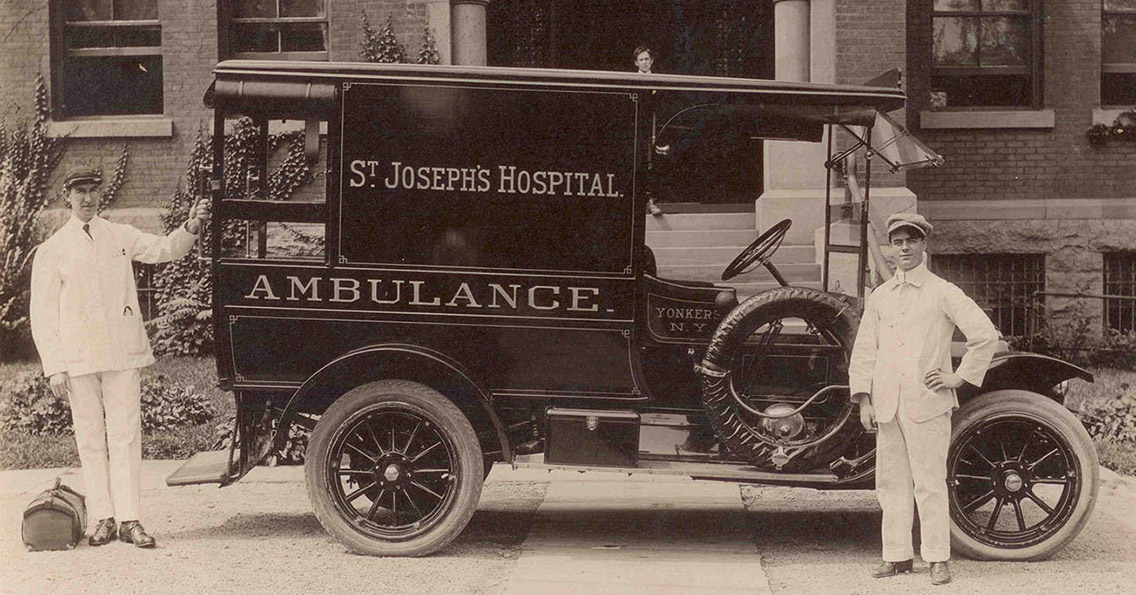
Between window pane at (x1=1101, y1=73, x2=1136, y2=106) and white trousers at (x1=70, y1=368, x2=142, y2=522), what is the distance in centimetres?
1022

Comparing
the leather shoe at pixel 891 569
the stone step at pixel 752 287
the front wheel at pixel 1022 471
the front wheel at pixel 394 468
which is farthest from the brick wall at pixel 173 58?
the leather shoe at pixel 891 569

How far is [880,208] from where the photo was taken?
11.6 meters

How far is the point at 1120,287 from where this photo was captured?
40.7 feet

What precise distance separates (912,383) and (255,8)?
356 inches

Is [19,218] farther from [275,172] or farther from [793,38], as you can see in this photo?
[793,38]

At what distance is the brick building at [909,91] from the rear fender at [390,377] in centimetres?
620

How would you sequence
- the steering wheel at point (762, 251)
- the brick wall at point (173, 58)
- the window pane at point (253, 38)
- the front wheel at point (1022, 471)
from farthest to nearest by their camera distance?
the window pane at point (253, 38) < the brick wall at point (173, 58) < the steering wheel at point (762, 251) < the front wheel at point (1022, 471)

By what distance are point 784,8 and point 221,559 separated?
8.24m

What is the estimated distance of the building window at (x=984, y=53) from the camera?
42.5 ft

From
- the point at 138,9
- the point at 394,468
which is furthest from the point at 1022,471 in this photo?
the point at 138,9

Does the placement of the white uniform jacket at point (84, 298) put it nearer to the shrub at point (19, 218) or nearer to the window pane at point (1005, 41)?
the shrub at point (19, 218)

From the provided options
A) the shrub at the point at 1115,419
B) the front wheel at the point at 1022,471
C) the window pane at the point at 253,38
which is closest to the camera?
the front wheel at the point at 1022,471

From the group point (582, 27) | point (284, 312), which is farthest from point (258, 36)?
point (284, 312)

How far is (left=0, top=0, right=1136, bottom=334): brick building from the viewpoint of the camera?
474 inches
